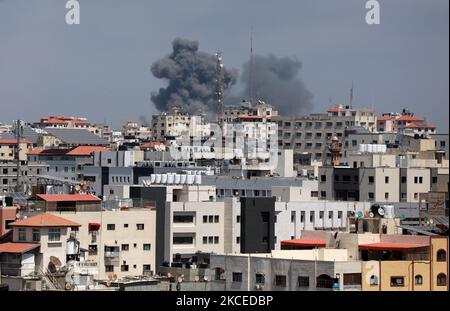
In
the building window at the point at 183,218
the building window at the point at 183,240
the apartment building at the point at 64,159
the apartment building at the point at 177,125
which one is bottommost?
the building window at the point at 183,240

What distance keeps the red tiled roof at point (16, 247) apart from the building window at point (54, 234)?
0.56m

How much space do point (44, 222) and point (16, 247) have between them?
3.72 feet

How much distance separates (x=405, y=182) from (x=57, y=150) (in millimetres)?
44096

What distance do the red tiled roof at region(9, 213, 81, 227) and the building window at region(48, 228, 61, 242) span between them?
12 centimetres

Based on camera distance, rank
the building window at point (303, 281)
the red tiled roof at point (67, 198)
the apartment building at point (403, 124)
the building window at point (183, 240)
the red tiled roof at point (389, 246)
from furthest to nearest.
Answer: the apartment building at point (403, 124), the building window at point (183, 240), the red tiled roof at point (67, 198), the red tiled roof at point (389, 246), the building window at point (303, 281)

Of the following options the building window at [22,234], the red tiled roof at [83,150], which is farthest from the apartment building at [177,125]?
the building window at [22,234]

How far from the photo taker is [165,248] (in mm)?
49750

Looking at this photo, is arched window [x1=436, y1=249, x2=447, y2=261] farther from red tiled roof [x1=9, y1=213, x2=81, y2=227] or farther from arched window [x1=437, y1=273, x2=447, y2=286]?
red tiled roof [x1=9, y1=213, x2=81, y2=227]

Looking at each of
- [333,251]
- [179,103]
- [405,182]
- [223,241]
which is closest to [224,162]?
[405,182]

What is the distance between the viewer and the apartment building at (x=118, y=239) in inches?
1821

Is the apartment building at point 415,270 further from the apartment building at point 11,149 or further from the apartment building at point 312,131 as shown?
the apartment building at point 11,149

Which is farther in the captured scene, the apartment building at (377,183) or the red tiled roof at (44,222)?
the apartment building at (377,183)

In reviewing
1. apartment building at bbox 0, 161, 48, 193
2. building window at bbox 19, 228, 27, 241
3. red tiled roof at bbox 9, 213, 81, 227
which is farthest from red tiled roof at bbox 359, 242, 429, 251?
apartment building at bbox 0, 161, 48, 193

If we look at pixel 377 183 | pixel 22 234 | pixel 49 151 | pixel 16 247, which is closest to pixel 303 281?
pixel 16 247
